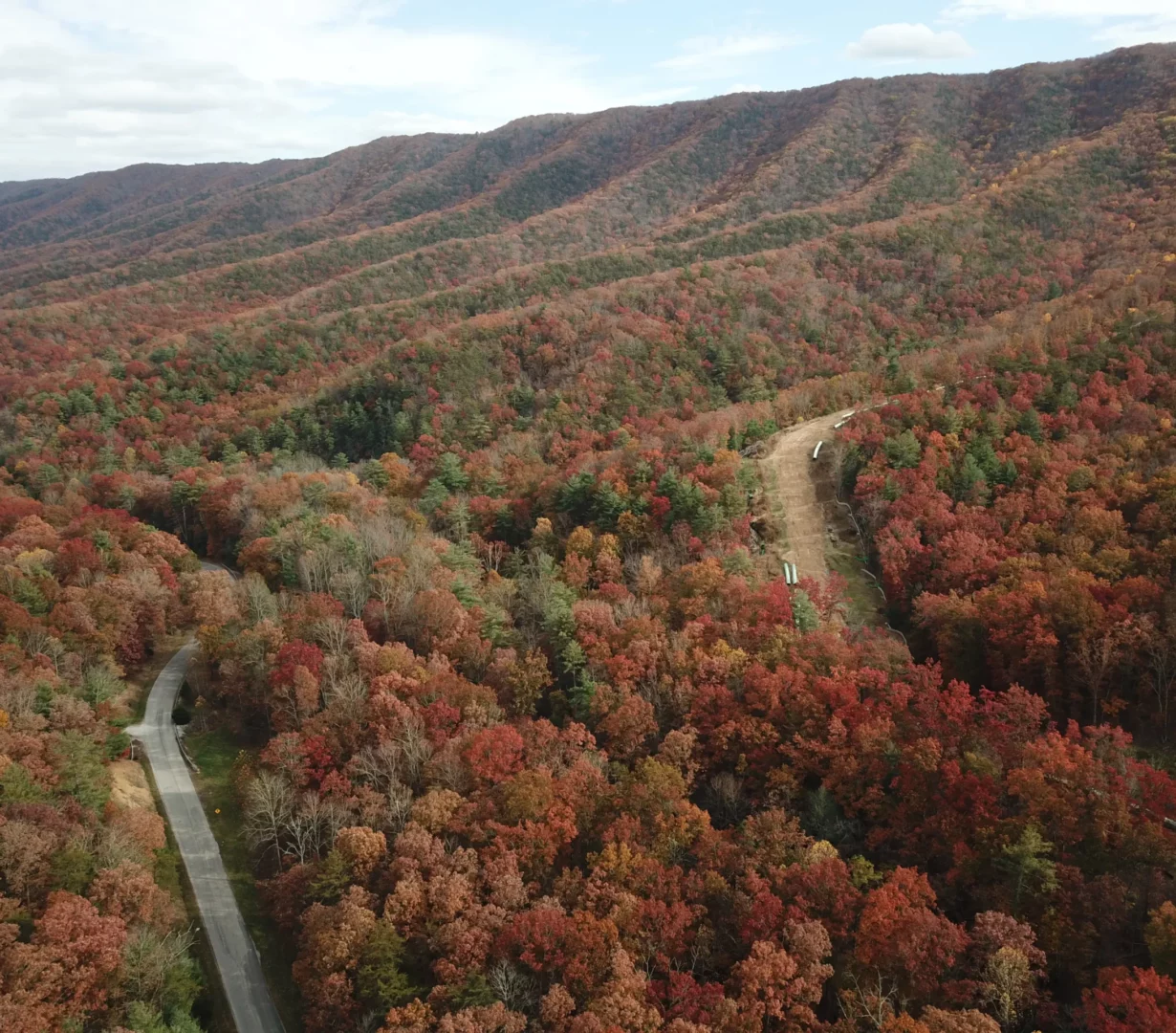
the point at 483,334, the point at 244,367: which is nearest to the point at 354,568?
the point at 483,334

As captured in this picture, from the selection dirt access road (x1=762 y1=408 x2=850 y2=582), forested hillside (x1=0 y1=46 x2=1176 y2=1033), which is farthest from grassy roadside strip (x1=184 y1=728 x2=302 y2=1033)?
dirt access road (x1=762 y1=408 x2=850 y2=582)

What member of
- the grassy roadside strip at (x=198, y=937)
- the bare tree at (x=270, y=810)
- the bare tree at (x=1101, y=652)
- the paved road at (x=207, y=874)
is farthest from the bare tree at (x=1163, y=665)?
the grassy roadside strip at (x=198, y=937)

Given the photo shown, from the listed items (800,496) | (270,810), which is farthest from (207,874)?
(800,496)

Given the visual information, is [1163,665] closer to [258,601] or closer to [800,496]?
[800,496]

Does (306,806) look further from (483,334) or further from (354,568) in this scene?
(483,334)

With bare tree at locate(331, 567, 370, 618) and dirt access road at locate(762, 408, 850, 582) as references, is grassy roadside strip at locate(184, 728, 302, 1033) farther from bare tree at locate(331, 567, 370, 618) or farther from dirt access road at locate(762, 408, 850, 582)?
dirt access road at locate(762, 408, 850, 582)

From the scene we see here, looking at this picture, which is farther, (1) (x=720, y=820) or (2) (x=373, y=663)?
(2) (x=373, y=663)

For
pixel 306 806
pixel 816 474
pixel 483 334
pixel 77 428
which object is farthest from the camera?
pixel 483 334

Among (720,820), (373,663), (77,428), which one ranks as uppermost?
(77,428)
